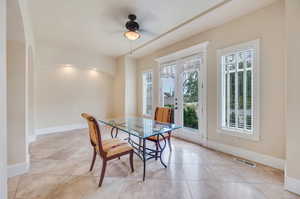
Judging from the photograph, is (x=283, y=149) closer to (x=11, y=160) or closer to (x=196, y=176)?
(x=196, y=176)

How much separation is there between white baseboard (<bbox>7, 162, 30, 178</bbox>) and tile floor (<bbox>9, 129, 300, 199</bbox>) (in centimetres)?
11

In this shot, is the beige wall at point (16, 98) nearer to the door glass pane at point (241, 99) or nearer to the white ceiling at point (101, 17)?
the white ceiling at point (101, 17)

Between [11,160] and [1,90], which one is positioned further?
[11,160]

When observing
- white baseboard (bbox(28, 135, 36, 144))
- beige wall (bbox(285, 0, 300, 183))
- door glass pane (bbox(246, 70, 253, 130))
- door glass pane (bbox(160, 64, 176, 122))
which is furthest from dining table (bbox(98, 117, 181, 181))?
white baseboard (bbox(28, 135, 36, 144))

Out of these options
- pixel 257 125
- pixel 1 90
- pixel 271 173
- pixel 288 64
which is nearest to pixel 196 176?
pixel 271 173

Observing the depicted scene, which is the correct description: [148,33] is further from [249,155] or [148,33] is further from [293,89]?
[249,155]

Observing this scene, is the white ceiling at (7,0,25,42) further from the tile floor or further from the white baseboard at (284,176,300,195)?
the white baseboard at (284,176,300,195)

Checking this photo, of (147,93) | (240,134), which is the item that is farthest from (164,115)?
(147,93)

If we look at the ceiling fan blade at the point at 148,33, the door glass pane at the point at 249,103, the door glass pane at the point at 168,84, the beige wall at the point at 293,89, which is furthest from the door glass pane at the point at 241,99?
the ceiling fan blade at the point at 148,33

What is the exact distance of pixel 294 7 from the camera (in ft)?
6.00

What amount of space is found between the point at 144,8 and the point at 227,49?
6.16ft

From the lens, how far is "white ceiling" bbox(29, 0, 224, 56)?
2525 mm

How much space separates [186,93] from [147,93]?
1.90 metres

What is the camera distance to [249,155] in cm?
275
